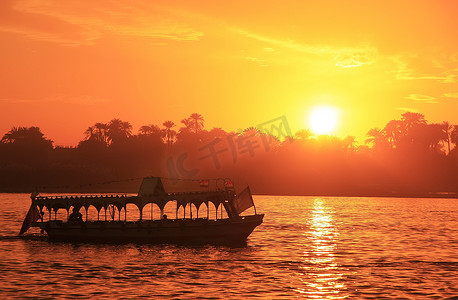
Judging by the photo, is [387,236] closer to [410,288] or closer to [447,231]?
[447,231]

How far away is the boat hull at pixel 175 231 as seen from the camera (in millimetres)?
52969

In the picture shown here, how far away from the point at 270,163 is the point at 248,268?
12877 cm

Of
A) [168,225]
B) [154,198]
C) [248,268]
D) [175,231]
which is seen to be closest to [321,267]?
[248,268]

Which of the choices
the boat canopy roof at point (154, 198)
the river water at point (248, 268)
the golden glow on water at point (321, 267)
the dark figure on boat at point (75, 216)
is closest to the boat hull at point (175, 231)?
the river water at point (248, 268)

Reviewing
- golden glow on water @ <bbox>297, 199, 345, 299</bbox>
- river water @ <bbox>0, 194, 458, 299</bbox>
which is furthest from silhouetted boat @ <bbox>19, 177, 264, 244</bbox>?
golden glow on water @ <bbox>297, 199, 345, 299</bbox>

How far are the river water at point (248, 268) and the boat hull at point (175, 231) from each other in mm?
987

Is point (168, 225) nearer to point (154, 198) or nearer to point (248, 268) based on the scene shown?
point (154, 198)

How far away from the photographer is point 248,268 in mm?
41500

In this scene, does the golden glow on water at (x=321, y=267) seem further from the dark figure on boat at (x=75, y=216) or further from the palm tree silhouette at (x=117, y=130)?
the palm tree silhouette at (x=117, y=130)

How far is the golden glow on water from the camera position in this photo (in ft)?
111

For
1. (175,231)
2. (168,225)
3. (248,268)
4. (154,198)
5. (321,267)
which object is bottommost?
(321,267)

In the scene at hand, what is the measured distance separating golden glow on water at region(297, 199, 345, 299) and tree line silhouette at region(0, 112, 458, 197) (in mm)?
90101

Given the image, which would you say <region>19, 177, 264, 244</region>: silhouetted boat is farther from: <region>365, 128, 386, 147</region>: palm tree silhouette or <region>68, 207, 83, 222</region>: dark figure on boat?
<region>365, 128, 386, 147</region>: palm tree silhouette

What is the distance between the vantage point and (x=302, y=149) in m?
176
